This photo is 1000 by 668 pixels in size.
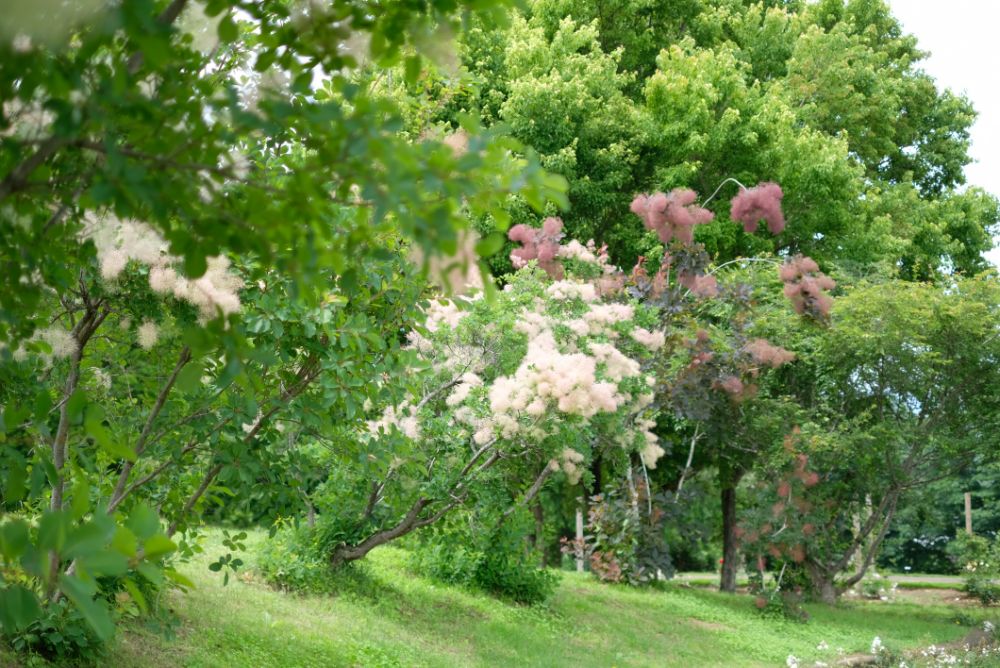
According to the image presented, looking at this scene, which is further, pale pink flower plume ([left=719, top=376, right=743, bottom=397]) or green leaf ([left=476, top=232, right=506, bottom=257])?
pale pink flower plume ([left=719, top=376, right=743, bottom=397])

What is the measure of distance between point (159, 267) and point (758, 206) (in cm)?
1062

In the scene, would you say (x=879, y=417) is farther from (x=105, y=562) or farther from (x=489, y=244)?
(x=105, y=562)

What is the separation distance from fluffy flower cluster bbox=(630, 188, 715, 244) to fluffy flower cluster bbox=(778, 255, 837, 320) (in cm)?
129

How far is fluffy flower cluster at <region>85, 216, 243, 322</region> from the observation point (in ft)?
9.04

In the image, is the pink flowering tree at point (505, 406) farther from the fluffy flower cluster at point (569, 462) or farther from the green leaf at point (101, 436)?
the green leaf at point (101, 436)

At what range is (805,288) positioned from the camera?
12.7 metres

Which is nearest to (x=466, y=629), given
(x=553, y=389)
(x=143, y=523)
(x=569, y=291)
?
(x=553, y=389)

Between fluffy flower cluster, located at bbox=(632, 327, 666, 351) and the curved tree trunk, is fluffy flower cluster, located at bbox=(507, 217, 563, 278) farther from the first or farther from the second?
the curved tree trunk

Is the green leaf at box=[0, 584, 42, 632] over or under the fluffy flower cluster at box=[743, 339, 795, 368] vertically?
under

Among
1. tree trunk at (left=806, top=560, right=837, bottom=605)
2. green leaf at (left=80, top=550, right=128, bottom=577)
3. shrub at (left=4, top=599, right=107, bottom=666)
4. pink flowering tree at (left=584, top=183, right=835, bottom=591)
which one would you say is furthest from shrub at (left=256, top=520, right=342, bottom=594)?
tree trunk at (left=806, top=560, right=837, bottom=605)

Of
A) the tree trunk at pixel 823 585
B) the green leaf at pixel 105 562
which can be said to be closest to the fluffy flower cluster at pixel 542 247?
the tree trunk at pixel 823 585

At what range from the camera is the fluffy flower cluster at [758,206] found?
1300 cm

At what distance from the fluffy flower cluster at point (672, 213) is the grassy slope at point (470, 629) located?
15.1 ft

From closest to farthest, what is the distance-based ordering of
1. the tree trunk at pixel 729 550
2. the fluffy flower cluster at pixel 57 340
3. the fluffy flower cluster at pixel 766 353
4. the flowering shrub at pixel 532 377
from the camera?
1. the fluffy flower cluster at pixel 57 340
2. the flowering shrub at pixel 532 377
3. the fluffy flower cluster at pixel 766 353
4. the tree trunk at pixel 729 550
